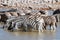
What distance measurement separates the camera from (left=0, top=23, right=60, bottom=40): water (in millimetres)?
12656

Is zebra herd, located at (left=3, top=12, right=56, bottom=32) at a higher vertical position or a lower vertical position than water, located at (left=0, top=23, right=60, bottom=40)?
higher

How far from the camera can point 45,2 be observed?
1321 inches

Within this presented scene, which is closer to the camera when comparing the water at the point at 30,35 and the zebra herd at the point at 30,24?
the water at the point at 30,35

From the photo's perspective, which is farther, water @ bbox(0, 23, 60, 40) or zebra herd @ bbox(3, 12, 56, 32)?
zebra herd @ bbox(3, 12, 56, 32)

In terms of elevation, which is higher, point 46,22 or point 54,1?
point 54,1

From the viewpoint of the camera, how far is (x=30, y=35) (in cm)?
1330

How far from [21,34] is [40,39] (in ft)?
4.27

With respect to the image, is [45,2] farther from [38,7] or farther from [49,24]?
[49,24]

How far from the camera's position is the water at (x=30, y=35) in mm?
12656

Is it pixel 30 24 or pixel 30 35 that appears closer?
pixel 30 35

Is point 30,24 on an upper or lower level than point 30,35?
upper

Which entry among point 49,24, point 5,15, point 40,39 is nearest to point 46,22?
point 49,24

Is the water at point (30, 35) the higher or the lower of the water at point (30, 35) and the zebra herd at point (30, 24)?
the lower

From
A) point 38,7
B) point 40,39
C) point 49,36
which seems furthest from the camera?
point 38,7
